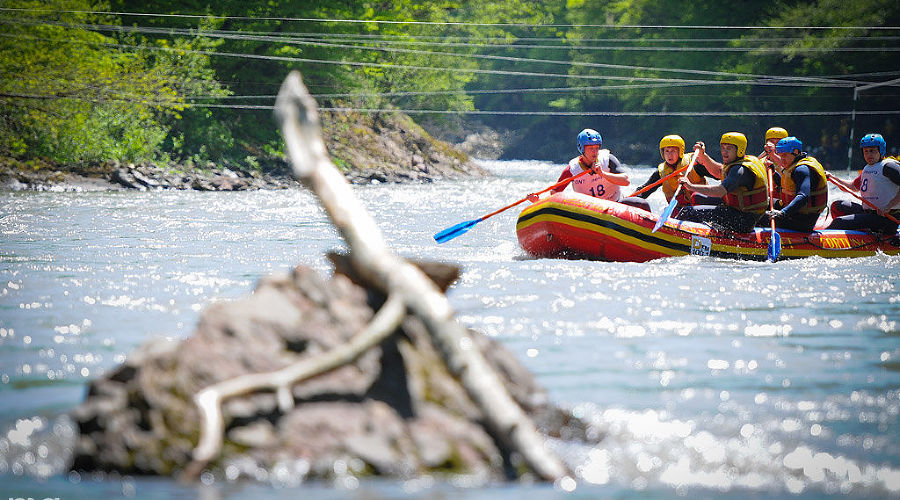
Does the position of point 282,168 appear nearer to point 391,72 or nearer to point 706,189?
point 391,72

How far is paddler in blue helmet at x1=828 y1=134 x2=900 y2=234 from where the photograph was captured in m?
12.3

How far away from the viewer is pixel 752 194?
1180cm

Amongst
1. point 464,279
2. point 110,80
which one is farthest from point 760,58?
point 464,279

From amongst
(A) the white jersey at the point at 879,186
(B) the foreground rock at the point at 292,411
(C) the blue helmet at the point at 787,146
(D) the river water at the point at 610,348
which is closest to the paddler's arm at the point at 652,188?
(D) the river water at the point at 610,348

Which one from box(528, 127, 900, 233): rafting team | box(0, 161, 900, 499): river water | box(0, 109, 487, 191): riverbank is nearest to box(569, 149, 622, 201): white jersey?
box(528, 127, 900, 233): rafting team

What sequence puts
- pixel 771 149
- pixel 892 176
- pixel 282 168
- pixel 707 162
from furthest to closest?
pixel 282 168, pixel 771 149, pixel 892 176, pixel 707 162

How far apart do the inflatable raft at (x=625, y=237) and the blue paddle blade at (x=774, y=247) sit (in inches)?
4.0

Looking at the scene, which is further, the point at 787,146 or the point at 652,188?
the point at 652,188

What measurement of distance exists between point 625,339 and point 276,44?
2816 cm

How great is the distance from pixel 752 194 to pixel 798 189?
1.86 ft

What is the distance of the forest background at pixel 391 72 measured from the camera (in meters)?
28.2

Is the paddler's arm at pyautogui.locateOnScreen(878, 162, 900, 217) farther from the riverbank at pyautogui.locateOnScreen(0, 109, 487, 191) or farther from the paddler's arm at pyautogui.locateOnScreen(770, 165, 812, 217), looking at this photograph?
the riverbank at pyautogui.locateOnScreen(0, 109, 487, 191)

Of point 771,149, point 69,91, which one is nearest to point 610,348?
point 771,149

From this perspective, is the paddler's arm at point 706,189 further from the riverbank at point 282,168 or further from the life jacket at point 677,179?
the riverbank at point 282,168
